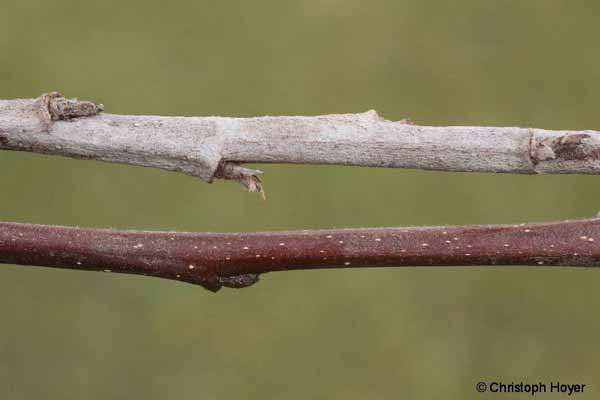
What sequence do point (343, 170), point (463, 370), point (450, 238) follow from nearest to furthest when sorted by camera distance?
point (450, 238), point (463, 370), point (343, 170)

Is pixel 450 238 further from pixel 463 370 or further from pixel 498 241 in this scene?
pixel 463 370

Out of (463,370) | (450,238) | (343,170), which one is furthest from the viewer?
(343,170)

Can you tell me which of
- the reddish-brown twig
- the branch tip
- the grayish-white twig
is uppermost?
the branch tip

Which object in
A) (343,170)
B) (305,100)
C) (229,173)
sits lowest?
(229,173)

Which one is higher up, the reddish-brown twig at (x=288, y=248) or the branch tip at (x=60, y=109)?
the branch tip at (x=60, y=109)

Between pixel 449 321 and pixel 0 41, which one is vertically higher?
pixel 0 41

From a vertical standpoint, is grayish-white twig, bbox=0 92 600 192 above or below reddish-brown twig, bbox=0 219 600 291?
above

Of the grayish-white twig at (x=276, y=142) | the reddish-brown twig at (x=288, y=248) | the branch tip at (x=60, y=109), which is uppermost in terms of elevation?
the branch tip at (x=60, y=109)

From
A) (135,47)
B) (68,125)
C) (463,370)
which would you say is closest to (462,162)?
(68,125)
